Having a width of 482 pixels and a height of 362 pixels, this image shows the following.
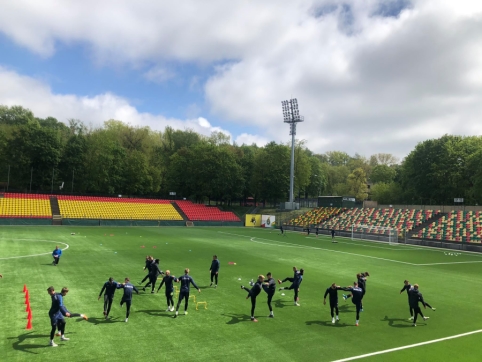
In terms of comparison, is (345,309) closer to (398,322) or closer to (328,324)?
(398,322)

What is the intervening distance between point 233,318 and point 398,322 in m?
7.21

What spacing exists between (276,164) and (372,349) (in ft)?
260

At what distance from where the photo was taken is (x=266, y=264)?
97.3ft

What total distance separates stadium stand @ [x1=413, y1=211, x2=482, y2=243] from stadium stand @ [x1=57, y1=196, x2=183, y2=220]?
4737 cm

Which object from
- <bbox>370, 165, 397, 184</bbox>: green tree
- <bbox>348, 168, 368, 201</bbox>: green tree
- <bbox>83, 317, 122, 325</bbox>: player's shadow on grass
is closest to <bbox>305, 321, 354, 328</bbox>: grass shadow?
<bbox>83, 317, 122, 325</bbox>: player's shadow on grass

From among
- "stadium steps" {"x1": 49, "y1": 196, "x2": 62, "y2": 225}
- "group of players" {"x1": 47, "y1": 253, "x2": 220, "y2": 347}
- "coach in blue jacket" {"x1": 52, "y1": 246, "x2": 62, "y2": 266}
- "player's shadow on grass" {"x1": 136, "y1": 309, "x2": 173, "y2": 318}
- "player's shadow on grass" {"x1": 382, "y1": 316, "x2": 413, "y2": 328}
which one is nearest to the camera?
"group of players" {"x1": 47, "y1": 253, "x2": 220, "y2": 347}

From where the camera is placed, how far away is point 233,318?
1527 cm

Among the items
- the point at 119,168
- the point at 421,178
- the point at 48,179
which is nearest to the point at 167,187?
the point at 119,168

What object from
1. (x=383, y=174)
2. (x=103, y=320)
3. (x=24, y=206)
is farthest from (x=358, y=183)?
(x=103, y=320)

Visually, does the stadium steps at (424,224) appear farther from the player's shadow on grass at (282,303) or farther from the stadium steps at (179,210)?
the stadium steps at (179,210)

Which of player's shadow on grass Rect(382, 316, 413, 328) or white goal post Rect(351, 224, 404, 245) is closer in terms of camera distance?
player's shadow on grass Rect(382, 316, 413, 328)

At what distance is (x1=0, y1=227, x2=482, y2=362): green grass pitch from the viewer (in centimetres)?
1173

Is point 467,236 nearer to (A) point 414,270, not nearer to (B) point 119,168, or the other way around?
(A) point 414,270

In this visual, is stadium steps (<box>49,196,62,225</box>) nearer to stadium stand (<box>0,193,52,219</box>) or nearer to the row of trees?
stadium stand (<box>0,193,52,219</box>)
